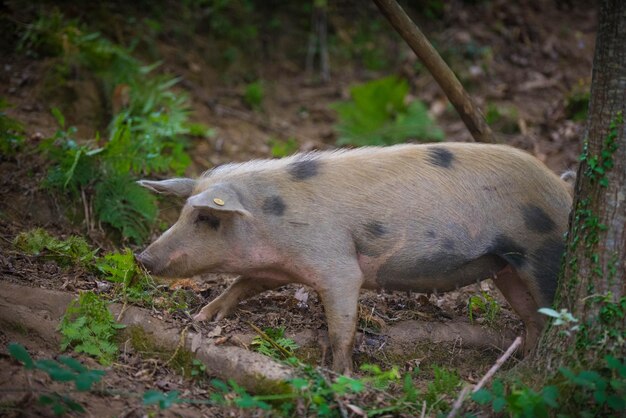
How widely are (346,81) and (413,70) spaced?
1.10m

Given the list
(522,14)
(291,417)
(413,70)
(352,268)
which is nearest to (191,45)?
(413,70)

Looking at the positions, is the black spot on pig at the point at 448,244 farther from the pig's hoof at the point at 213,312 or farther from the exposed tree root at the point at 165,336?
the pig's hoof at the point at 213,312

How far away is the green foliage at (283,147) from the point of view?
9304mm

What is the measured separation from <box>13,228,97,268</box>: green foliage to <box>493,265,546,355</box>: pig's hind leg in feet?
10.9

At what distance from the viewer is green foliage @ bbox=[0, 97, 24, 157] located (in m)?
7.32

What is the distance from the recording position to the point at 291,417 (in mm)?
4406

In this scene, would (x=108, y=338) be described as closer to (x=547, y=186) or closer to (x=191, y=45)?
(x=547, y=186)

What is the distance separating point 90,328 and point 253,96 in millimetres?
6347

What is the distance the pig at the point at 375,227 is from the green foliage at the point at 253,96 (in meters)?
5.18

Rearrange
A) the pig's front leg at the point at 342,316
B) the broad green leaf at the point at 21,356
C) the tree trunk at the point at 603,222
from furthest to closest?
the pig's front leg at the point at 342,316 → the tree trunk at the point at 603,222 → the broad green leaf at the point at 21,356

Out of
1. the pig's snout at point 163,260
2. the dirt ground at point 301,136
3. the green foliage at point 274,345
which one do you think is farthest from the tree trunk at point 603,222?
the pig's snout at point 163,260

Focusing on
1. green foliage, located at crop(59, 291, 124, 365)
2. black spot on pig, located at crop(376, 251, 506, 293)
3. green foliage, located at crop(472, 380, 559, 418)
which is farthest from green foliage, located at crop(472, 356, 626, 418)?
green foliage, located at crop(59, 291, 124, 365)

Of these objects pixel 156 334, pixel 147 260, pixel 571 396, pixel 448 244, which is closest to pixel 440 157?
pixel 448 244

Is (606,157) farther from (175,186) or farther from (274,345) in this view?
(175,186)
